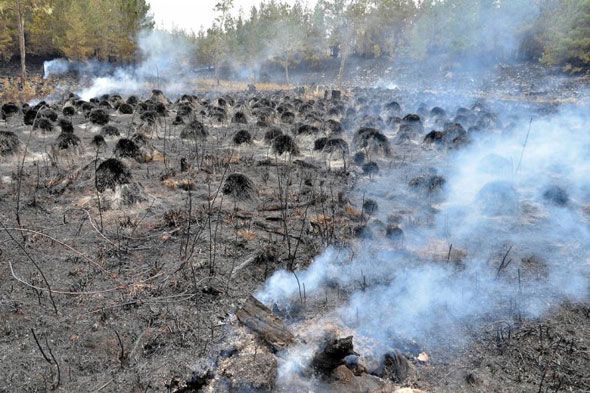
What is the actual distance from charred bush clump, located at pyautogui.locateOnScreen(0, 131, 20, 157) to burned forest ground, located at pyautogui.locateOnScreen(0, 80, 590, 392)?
3cm

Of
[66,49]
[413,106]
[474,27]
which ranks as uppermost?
[474,27]

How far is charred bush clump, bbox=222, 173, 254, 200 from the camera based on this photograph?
8406mm

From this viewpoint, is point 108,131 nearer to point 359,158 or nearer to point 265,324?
point 359,158

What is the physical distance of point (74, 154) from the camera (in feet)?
36.2

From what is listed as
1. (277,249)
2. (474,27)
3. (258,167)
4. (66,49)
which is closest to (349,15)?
(474,27)

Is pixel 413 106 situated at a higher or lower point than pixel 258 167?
higher

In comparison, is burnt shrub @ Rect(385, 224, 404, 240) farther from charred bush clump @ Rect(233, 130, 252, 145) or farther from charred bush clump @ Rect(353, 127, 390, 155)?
charred bush clump @ Rect(233, 130, 252, 145)

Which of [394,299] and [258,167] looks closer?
[394,299]

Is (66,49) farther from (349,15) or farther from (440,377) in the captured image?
(440,377)

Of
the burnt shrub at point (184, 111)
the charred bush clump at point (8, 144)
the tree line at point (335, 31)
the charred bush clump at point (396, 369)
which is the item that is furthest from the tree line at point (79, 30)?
the charred bush clump at point (396, 369)

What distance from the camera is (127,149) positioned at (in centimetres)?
1071

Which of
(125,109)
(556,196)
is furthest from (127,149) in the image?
(556,196)

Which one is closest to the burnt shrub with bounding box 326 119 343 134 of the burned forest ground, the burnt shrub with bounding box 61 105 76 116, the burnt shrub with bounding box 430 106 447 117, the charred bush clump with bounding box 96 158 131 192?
the burned forest ground

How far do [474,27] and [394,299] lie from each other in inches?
2105
